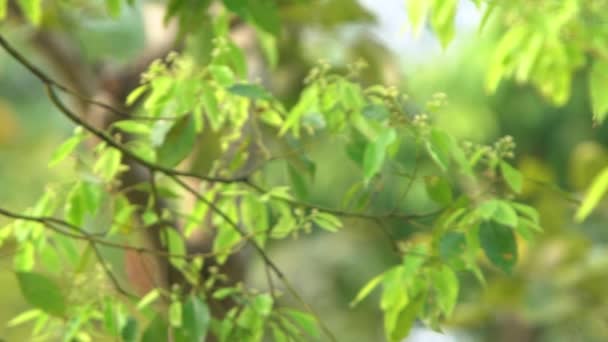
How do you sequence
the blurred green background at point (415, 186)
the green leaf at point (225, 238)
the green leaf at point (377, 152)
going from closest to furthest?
1. the green leaf at point (377, 152)
2. the green leaf at point (225, 238)
3. the blurred green background at point (415, 186)

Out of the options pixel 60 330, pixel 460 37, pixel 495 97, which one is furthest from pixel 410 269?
pixel 495 97

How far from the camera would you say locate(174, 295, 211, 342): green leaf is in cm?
106

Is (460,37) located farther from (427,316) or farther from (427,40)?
(427,316)

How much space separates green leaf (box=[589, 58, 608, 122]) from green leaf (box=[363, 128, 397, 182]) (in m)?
0.21

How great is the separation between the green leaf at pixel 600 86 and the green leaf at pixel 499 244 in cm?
15

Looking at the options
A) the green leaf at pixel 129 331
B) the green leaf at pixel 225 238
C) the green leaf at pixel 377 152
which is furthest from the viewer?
the green leaf at pixel 225 238

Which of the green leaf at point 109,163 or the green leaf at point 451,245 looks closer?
the green leaf at point 451,245

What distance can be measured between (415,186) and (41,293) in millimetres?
3300

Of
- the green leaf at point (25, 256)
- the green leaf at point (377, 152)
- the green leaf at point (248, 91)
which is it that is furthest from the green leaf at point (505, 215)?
the green leaf at point (25, 256)

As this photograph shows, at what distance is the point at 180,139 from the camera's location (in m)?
1.06

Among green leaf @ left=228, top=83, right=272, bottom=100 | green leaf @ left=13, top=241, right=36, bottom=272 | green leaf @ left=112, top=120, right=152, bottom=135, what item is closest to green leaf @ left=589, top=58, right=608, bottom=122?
green leaf @ left=228, top=83, right=272, bottom=100

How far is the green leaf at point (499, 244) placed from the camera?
1.02m

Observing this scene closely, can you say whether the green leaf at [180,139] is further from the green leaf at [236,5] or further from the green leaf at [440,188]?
the green leaf at [440,188]

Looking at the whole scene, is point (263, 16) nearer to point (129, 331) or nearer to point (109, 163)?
point (109, 163)
